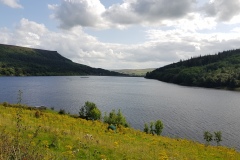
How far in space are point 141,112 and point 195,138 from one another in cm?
3019

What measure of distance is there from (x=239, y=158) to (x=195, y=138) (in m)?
35.4

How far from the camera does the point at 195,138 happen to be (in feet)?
200

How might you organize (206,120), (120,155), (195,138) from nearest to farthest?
(120,155), (195,138), (206,120)

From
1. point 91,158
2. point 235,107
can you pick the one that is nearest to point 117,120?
point 91,158

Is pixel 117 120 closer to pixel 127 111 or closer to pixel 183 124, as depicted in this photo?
pixel 183 124

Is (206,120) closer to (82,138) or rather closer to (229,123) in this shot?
(229,123)

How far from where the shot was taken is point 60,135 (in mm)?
19734

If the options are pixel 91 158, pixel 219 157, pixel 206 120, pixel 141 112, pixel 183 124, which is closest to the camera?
pixel 91 158

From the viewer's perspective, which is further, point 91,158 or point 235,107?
point 235,107

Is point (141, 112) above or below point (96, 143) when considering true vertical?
below

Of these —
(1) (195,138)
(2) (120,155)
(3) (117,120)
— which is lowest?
(1) (195,138)

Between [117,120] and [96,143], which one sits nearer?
[96,143]

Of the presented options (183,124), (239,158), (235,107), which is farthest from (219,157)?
(235,107)

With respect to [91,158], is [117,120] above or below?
below
